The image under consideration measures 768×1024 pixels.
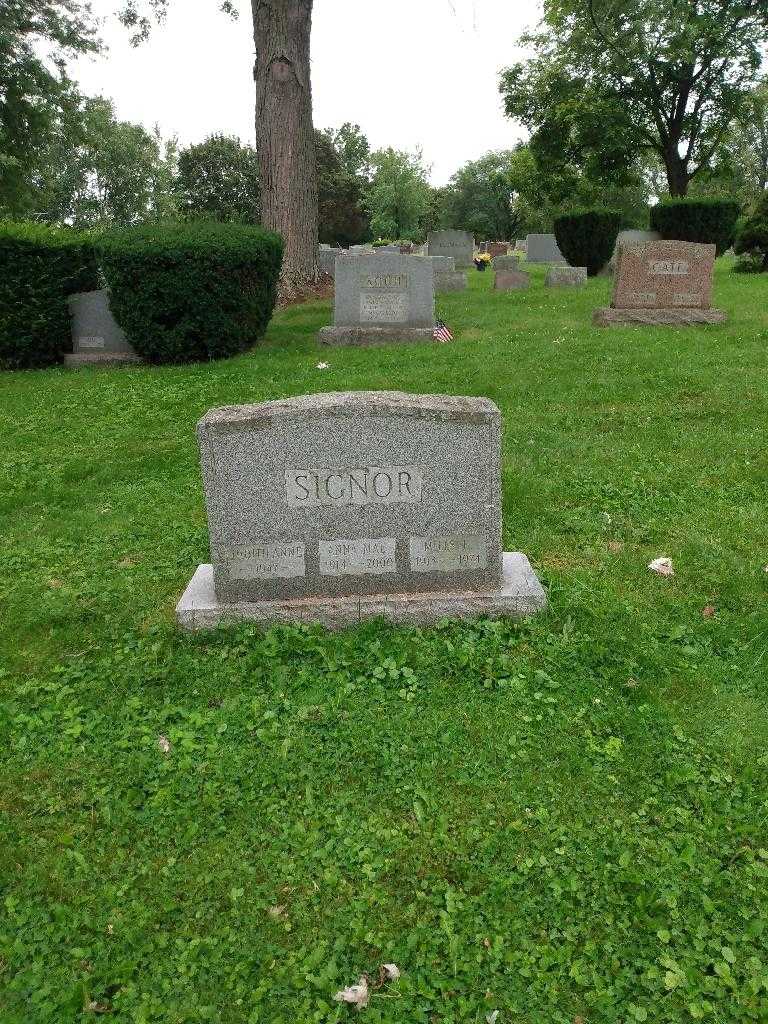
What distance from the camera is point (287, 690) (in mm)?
3354

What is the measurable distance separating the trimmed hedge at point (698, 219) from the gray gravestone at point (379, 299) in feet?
32.1

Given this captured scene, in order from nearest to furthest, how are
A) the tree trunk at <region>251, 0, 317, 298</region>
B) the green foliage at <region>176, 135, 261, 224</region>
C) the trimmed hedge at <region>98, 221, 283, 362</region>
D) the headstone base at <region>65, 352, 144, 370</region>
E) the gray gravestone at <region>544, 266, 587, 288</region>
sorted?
the trimmed hedge at <region>98, 221, 283, 362</region> → the headstone base at <region>65, 352, 144, 370</region> → the tree trunk at <region>251, 0, 317, 298</region> → the gray gravestone at <region>544, 266, 587, 288</region> → the green foliage at <region>176, 135, 261, 224</region>

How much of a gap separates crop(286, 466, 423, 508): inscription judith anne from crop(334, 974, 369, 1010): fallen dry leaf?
2.02 m

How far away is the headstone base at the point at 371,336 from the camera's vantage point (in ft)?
35.7

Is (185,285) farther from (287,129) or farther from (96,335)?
(287,129)

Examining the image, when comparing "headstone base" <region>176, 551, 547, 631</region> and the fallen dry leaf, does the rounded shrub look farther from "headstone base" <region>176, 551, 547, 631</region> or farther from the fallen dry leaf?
the fallen dry leaf

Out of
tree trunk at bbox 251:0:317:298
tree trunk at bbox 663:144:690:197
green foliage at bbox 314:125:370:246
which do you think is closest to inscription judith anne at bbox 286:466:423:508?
tree trunk at bbox 251:0:317:298

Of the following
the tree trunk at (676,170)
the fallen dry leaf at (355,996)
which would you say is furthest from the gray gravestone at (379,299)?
the tree trunk at (676,170)

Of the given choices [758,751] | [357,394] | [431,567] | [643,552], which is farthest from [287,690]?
[643,552]

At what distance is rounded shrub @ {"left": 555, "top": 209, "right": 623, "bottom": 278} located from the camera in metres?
17.3

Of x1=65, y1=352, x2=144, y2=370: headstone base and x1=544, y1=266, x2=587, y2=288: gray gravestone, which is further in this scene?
x1=544, y1=266, x2=587, y2=288: gray gravestone

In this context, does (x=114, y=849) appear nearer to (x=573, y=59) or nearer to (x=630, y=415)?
(x=630, y=415)

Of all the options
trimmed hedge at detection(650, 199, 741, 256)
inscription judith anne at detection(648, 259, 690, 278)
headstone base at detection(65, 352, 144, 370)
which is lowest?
headstone base at detection(65, 352, 144, 370)

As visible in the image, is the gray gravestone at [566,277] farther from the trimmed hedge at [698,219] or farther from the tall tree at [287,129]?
the tall tree at [287,129]
